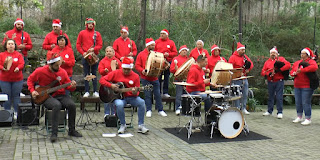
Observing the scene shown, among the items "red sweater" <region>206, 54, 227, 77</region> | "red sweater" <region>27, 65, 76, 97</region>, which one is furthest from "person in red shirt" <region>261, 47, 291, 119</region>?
"red sweater" <region>27, 65, 76, 97</region>

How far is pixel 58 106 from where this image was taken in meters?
6.41

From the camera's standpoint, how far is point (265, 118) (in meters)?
9.79

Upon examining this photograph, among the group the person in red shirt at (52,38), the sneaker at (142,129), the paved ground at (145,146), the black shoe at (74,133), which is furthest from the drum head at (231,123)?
the person in red shirt at (52,38)

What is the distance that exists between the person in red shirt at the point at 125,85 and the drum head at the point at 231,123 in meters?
1.52

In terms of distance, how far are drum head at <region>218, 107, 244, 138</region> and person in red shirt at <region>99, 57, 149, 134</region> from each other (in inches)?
60.0

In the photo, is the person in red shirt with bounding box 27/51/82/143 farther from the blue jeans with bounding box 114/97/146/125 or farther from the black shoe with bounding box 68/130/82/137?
the blue jeans with bounding box 114/97/146/125

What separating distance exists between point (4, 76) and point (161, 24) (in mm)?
8094

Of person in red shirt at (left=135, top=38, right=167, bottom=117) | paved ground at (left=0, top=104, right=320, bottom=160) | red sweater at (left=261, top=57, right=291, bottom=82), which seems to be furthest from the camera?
red sweater at (left=261, top=57, right=291, bottom=82)

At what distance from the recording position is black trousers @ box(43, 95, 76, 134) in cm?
641

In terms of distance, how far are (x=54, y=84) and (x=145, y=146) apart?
2093 millimetres

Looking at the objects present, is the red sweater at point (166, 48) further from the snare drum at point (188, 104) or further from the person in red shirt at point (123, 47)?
the snare drum at point (188, 104)

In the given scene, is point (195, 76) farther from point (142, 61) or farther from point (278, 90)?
point (278, 90)

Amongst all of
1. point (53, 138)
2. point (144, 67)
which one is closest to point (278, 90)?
point (144, 67)

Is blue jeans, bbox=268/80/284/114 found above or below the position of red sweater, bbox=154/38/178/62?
below
